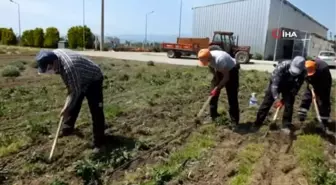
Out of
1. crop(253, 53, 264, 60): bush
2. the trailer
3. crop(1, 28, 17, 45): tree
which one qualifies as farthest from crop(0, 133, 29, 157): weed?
crop(1, 28, 17, 45): tree

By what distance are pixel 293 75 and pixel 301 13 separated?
180ft

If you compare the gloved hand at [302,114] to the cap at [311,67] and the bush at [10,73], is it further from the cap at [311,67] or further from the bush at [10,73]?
the bush at [10,73]

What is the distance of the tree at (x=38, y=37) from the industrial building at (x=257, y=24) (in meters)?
18.8

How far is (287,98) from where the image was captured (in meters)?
6.95

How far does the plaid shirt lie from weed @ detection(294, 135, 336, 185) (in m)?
3.30

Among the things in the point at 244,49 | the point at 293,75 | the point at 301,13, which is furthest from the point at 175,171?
the point at 301,13

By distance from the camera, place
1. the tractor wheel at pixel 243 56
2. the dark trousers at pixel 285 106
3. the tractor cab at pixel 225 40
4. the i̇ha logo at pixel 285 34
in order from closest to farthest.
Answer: the dark trousers at pixel 285 106, the tractor cab at pixel 225 40, the tractor wheel at pixel 243 56, the i̇ha logo at pixel 285 34

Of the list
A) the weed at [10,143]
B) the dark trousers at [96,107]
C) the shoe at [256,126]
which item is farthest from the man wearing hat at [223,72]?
the weed at [10,143]

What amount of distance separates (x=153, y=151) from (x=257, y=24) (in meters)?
38.1

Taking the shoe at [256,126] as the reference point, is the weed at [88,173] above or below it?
below

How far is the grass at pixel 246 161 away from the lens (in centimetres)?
497

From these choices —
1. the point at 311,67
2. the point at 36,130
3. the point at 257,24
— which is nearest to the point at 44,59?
the point at 36,130

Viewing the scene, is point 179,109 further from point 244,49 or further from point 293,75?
point 244,49

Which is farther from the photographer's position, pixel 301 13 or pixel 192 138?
pixel 301 13
